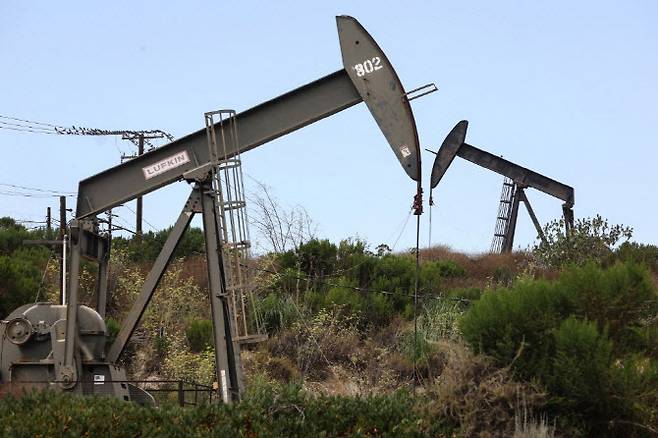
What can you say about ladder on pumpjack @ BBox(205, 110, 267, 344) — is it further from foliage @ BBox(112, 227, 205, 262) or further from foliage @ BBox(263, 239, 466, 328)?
foliage @ BBox(112, 227, 205, 262)

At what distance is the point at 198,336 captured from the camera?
71.4 ft

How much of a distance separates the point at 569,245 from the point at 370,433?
19.0 m

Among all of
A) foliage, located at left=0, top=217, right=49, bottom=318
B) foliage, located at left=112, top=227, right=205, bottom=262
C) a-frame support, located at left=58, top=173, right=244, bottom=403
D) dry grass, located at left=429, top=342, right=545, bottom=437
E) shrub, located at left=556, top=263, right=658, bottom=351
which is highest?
foliage, located at left=112, top=227, right=205, bottom=262

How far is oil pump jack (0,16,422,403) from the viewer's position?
13664mm

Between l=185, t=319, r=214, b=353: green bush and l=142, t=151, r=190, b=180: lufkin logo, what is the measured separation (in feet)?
25.1

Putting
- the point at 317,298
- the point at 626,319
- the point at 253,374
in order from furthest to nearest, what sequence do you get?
the point at 317,298 → the point at 253,374 → the point at 626,319

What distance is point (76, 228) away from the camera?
46.9 ft

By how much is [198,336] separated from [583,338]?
12.2m

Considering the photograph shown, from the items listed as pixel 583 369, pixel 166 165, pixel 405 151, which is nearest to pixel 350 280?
pixel 166 165

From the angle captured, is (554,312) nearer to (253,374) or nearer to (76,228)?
(76,228)

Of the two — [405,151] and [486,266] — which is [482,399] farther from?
[486,266]

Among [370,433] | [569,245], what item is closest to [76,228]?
[370,433]

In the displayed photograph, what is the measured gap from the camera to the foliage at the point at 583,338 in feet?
35.2

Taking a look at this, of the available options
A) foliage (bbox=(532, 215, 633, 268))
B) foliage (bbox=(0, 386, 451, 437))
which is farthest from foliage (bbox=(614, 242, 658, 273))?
foliage (bbox=(0, 386, 451, 437))
